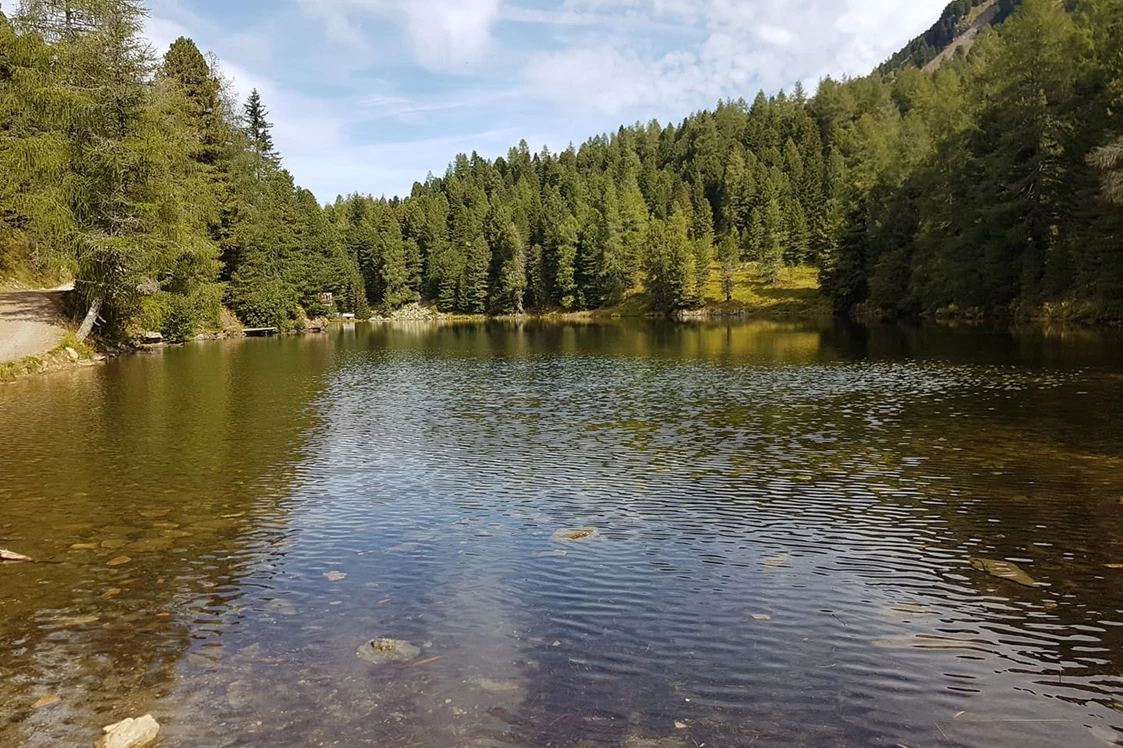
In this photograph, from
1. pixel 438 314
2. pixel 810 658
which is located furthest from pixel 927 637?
pixel 438 314

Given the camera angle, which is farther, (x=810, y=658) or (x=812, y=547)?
(x=812, y=547)

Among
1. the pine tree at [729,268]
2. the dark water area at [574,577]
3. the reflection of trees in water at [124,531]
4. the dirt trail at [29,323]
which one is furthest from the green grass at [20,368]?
the pine tree at [729,268]

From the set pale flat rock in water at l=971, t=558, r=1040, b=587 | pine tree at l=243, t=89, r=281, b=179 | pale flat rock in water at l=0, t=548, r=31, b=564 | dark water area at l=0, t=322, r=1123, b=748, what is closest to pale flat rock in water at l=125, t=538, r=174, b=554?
dark water area at l=0, t=322, r=1123, b=748

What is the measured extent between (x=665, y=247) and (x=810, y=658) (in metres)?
127

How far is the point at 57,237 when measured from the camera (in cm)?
4419

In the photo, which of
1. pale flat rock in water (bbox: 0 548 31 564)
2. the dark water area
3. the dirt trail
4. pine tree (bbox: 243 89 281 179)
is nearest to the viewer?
the dark water area

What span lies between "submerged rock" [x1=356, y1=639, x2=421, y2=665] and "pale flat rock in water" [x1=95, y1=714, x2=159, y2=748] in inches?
92.9

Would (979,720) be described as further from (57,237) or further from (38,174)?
(38,174)

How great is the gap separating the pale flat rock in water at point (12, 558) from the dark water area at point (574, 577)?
0.26 metres

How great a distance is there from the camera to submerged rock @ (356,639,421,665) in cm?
891

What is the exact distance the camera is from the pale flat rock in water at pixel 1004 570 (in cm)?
1114

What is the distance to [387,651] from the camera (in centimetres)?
911

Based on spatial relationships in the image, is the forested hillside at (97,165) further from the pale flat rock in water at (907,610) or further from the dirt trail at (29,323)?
the pale flat rock in water at (907,610)

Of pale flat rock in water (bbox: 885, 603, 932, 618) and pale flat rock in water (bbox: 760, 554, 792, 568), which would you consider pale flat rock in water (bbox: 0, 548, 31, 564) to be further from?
pale flat rock in water (bbox: 885, 603, 932, 618)
